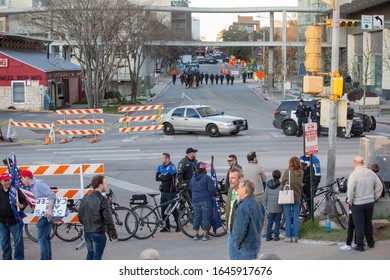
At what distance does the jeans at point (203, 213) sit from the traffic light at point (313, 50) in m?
3.61

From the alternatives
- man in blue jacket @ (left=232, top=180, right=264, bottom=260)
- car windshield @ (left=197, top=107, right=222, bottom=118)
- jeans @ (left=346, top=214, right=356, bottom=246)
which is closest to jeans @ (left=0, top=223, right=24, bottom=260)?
man in blue jacket @ (left=232, top=180, right=264, bottom=260)

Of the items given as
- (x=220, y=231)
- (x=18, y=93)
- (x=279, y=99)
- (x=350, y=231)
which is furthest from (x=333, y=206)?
(x=279, y=99)

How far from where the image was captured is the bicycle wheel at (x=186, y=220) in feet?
44.7

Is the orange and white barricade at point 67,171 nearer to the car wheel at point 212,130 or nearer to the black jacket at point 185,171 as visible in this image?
the black jacket at point 185,171

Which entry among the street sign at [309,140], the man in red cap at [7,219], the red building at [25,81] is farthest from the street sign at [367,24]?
the red building at [25,81]

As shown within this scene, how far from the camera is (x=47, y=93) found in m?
48.2

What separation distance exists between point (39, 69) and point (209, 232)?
35360 mm

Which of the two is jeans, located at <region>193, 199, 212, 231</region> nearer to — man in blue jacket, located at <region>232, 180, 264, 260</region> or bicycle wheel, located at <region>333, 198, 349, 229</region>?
bicycle wheel, located at <region>333, 198, 349, 229</region>

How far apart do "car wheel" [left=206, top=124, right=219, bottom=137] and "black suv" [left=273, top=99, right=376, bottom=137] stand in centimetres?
276

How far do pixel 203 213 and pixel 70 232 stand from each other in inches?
109

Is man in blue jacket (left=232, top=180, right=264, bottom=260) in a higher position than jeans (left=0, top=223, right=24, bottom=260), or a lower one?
higher

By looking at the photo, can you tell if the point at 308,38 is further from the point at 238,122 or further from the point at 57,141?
the point at 57,141

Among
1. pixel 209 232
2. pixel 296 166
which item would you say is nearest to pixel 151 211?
pixel 209 232

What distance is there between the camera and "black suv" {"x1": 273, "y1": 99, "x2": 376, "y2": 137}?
29.5 metres
